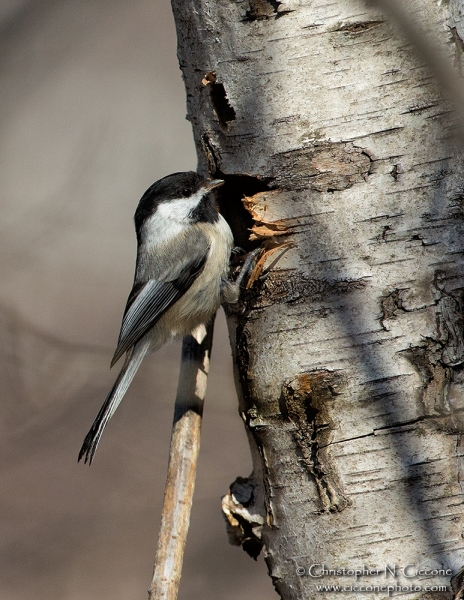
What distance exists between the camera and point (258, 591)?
3.27 metres

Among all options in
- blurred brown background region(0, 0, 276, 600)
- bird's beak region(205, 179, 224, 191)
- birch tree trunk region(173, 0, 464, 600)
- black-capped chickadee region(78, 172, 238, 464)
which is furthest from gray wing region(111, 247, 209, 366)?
birch tree trunk region(173, 0, 464, 600)

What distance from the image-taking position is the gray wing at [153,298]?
2.07 meters

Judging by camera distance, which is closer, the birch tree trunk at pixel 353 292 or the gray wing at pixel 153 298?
the birch tree trunk at pixel 353 292

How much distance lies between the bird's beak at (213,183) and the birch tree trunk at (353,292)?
0.22m

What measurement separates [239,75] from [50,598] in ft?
9.34

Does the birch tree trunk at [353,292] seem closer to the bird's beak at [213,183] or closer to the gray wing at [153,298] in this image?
the bird's beak at [213,183]

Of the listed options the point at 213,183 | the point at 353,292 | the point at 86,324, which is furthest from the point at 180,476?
the point at 86,324

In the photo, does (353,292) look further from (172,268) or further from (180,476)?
(172,268)

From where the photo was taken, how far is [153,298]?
212 cm

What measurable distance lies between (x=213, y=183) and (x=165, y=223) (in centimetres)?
57

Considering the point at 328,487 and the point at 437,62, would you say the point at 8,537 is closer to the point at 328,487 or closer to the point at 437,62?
the point at 328,487

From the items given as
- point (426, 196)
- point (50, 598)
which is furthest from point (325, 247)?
point (50, 598)

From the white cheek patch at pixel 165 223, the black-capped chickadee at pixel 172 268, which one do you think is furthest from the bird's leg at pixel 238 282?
the white cheek patch at pixel 165 223

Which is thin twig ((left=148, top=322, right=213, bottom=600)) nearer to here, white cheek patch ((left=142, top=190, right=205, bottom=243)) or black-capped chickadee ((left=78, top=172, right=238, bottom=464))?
black-capped chickadee ((left=78, top=172, right=238, bottom=464))
